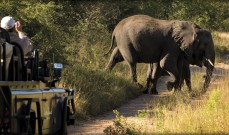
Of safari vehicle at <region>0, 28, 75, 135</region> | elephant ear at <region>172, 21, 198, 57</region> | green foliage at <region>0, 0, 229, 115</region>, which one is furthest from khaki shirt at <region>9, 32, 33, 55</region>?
elephant ear at <region>172, 21, 198, 57</region>

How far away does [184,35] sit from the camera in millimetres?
20969

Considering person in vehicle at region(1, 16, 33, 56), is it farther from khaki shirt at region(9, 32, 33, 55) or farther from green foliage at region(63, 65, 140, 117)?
green foliage at region(63, 65, 140, 117)

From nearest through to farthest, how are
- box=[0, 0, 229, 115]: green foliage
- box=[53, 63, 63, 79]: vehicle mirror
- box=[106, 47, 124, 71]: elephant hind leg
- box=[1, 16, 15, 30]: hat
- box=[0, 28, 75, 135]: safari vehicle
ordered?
box=[0, 28, 75, 135]: safari vehicle → box=[1, 16, 15, 30]: hat → box=[53, 63, 63, 79]: vehicle mirror → box=[0, 0, 229, 115]: green foliage → box=[106, 47, 124, 71]: elephant hind leg

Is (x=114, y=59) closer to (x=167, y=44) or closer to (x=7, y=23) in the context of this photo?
(x=167, y=44)

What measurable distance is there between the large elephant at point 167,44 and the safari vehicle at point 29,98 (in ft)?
35.4

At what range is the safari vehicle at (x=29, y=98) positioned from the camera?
24.9 feet

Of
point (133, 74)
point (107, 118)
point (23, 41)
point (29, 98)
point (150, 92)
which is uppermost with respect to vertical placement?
point (23, 41)

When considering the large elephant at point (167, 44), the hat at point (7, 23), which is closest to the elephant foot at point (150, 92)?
the large elephant at point (167, 44)

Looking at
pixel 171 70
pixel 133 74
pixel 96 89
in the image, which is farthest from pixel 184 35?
Result: pixel 96 89

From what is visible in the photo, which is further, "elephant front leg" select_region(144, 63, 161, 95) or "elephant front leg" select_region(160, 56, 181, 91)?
"elephant front leg" select_region(144, 63, 161, 95)

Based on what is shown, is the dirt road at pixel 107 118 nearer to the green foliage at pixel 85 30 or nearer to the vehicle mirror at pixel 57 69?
the green foliage at pixel 85 30

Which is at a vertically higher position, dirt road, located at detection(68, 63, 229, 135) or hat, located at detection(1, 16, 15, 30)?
hat, located at detection(1, 16, 15, 30)

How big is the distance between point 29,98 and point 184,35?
13333 millimetres

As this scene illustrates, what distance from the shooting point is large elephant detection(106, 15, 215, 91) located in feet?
68.8
